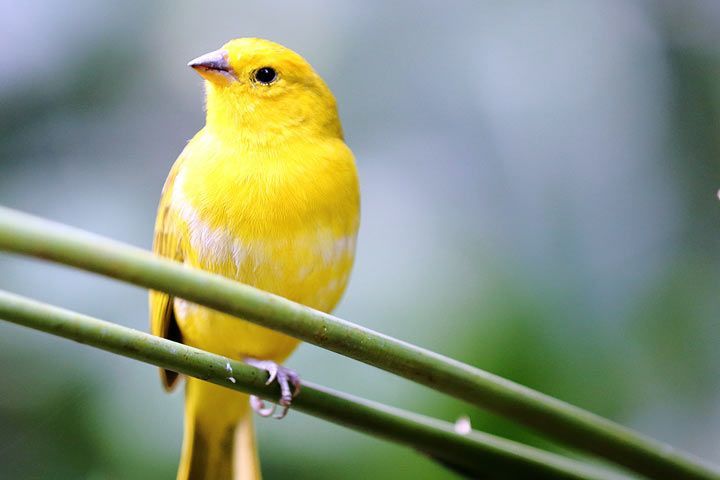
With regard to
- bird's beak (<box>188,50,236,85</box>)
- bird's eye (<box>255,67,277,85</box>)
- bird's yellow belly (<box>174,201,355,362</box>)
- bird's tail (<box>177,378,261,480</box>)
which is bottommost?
bird's tail (<box>177,378,261,480</box>)

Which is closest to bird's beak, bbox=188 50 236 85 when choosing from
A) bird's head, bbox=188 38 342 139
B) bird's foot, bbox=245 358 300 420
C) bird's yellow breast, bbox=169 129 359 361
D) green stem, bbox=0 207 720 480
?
bird's head, bbox=188 38 342 139

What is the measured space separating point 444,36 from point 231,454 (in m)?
1.25

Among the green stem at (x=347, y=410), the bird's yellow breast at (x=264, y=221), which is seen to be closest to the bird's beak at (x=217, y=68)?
the bird's yellow breast at (x=264, y=221)

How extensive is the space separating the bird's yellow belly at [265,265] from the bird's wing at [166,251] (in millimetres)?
38

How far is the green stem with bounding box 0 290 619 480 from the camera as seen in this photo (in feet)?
3.47

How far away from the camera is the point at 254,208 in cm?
198

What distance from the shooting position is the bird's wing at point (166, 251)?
2.14 meters

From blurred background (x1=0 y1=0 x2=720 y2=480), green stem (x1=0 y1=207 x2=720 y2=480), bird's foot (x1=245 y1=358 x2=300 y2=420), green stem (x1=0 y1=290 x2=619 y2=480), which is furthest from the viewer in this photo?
blurred background (x1=0 y1=0 x2=720 y2=480)

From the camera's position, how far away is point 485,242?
2406 mm

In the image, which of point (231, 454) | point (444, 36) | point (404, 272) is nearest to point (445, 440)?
point (404, 272)

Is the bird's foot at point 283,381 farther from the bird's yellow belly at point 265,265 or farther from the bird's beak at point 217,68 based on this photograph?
the bird's beak at point 217,68

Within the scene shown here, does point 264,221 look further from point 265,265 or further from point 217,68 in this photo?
point 217,68

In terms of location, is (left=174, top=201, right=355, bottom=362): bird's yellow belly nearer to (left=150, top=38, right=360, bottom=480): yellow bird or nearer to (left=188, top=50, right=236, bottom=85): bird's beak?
(left=150, top=38, right=360, bottom=480): yellow bird

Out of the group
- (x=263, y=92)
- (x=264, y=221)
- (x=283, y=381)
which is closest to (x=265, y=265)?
(x=264, y=221)
